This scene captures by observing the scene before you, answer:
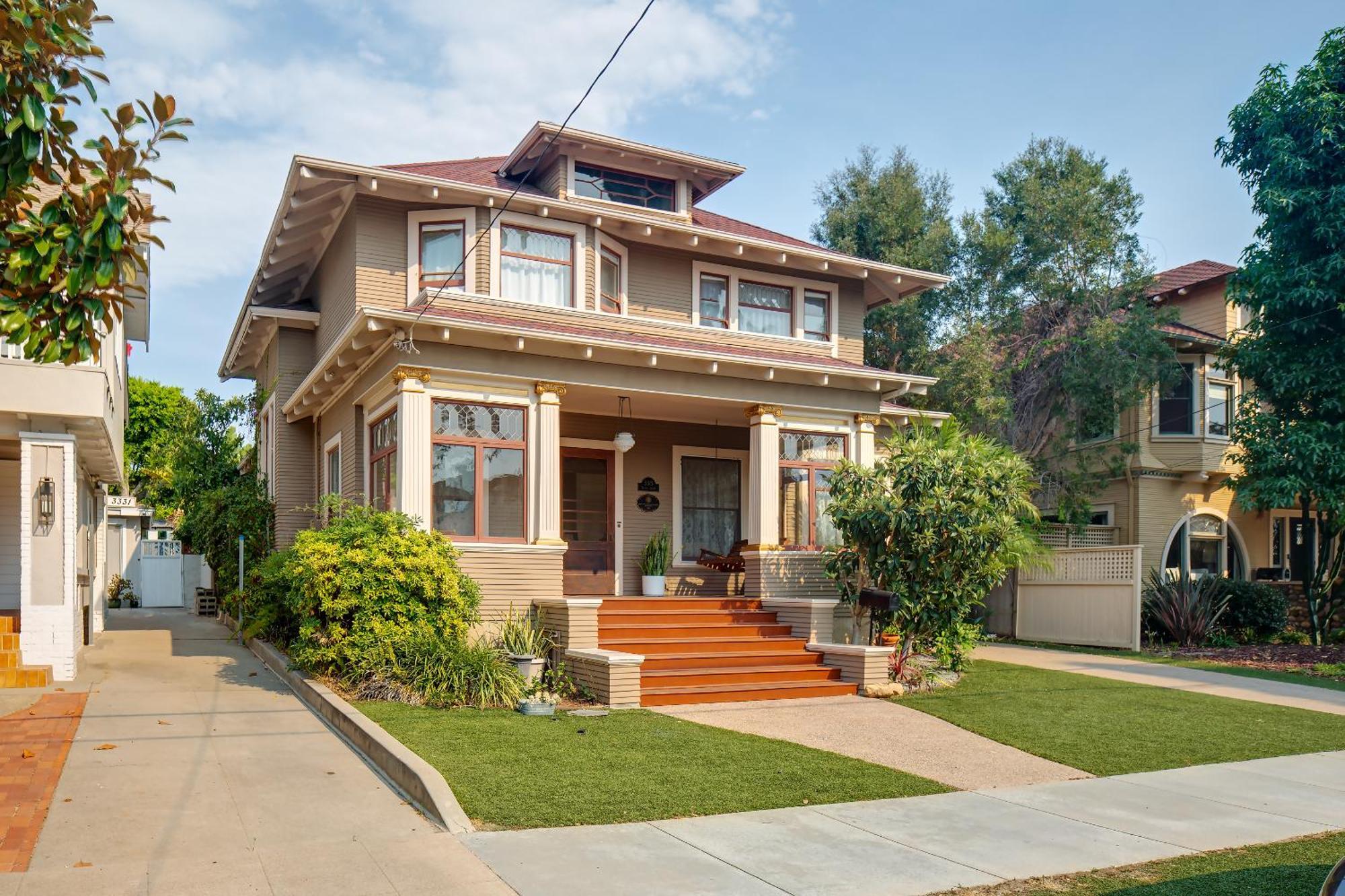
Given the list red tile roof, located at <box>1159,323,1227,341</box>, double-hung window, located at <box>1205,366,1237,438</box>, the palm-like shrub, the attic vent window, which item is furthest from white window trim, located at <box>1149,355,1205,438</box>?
the attic vent window

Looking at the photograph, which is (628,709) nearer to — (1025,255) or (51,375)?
(51,375)

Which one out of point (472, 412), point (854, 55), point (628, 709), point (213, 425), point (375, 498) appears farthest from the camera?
point (213, 425)

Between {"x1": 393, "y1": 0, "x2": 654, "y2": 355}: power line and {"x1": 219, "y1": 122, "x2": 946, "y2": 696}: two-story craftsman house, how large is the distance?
0.20 feet

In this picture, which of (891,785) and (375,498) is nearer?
(891,785)

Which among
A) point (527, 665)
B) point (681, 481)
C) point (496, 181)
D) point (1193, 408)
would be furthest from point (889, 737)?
point (1193, 408)

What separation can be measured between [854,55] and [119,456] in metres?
Answer: 14.3

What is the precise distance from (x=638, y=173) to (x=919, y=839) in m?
12.2

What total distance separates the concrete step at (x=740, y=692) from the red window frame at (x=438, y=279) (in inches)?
248

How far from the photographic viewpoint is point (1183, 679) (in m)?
15.2

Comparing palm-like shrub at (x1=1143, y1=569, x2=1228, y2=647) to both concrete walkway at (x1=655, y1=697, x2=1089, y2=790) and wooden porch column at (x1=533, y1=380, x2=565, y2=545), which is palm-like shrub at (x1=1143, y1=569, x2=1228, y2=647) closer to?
concrete walkway at (x1=655, y1=697, x2=1089, y2=790)

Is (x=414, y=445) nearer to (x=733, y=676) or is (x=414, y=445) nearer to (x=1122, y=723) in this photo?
(x=733, y=676)

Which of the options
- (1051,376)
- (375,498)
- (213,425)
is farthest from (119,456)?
(1051,376)

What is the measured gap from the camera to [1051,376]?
23141mm

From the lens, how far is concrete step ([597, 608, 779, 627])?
13.7 meters
